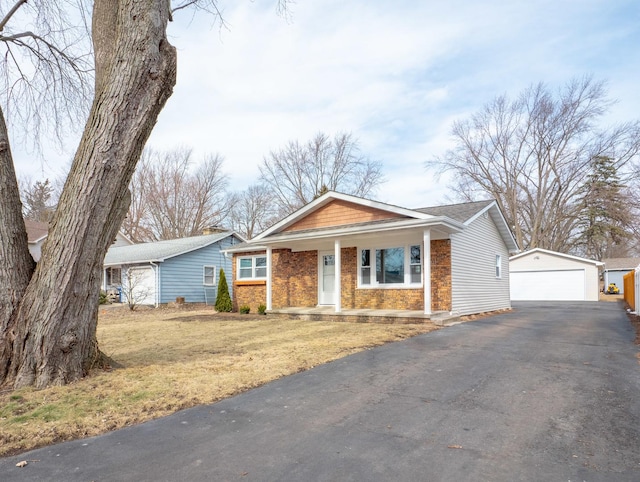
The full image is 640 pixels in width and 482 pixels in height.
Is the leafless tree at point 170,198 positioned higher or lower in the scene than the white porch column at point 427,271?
higher

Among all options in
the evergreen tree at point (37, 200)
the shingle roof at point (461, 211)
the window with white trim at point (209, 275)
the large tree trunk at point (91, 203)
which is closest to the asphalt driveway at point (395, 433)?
the large tree trunk at point (91, 203)

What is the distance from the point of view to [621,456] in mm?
3133

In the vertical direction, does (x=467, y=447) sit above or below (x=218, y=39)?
below

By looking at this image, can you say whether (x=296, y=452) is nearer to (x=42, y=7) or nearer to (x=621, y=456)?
(x=621, y=456)

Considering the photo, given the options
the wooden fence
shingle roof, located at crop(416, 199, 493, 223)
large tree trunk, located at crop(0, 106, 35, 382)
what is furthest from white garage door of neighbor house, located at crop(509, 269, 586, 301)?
large tree trunk, located at crop(0, 106, 35, 382)

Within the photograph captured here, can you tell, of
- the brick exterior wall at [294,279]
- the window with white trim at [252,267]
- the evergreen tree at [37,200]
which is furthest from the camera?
the evergreen tree at [37,200]

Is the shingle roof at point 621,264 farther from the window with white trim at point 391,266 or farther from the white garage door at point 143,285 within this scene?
the white garage door at point 143,285

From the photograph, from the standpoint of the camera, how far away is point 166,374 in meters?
5.81

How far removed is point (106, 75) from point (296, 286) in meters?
11.4

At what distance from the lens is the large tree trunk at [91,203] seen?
507 cm

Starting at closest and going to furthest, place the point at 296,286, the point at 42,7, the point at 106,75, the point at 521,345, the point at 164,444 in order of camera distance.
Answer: the point at 164,444, the point at 106,75, the point at 42,7, the point at 521,345, the point at 296,286

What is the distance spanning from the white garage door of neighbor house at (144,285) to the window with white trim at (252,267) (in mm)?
6057

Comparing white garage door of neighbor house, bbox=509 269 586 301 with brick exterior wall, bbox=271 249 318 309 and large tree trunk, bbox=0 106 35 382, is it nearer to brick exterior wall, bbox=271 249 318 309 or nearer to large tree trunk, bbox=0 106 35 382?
brick exterior wall, bbox=271 249 318 309

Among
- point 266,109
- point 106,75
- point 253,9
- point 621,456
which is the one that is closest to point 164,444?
point 621,456
